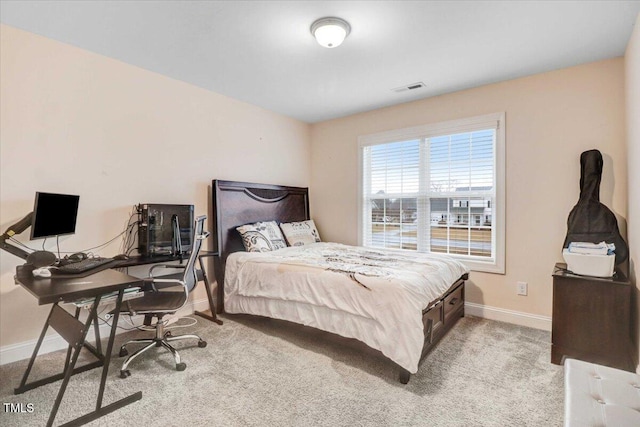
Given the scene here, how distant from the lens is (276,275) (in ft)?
9.39

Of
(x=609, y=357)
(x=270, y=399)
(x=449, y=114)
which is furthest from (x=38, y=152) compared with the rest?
(x=609, y=357)

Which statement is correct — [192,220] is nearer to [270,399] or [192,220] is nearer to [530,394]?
[270,399]

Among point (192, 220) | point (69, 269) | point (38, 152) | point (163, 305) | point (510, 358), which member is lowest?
point (510, 358)

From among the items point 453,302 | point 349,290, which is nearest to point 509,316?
point 453,302

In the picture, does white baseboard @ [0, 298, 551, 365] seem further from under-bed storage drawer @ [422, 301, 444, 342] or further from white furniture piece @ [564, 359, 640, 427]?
white furniture piece @ [564, 359, 640, 427]

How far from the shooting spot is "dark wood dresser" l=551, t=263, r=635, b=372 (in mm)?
2176

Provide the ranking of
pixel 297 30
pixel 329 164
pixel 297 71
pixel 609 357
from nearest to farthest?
pixel 609 357 < pixel 297 30 < pixel 297 71 < pixel 329 164

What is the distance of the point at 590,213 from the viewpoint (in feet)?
8.75

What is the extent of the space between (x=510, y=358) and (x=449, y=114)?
2.51m

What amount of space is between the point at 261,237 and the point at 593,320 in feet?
9.84

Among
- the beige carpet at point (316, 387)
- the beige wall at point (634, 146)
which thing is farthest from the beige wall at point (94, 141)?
the beige wall at point (634, 146)

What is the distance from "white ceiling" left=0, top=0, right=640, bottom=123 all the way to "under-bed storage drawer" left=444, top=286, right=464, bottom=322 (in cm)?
211

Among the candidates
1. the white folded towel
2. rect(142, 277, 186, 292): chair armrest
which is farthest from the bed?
the white folded towel

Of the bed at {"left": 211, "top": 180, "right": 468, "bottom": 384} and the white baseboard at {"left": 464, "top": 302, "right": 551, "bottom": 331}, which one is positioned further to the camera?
the white baseboard at {"left": 464, "top": 302, "right": 551, "bottom": 331}
